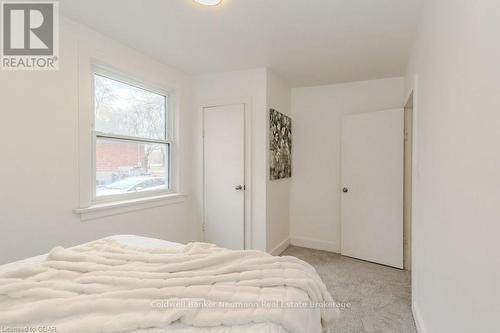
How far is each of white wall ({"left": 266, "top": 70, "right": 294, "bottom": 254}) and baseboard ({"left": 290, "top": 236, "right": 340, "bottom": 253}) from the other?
147mm

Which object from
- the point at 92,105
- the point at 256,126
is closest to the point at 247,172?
the point at 256,126

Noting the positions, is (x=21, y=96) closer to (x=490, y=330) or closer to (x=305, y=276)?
(x=305, y=276)

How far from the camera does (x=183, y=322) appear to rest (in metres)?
0.91

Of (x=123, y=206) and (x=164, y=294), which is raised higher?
(x=123, y=206)

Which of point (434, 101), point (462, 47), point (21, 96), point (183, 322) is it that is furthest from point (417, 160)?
point (21, 96)

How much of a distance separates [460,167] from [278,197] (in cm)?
247

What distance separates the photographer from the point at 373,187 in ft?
10.5

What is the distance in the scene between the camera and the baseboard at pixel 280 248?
129 inches

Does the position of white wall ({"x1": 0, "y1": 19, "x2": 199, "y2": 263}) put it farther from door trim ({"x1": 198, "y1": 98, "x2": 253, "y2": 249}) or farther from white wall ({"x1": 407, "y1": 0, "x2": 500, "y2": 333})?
white wall ({"x1": 407, "y1": 0, "x2": 500, "y2": 333})

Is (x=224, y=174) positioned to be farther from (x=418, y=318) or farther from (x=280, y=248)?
(x=418, y=318)

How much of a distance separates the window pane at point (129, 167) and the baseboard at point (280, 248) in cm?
157

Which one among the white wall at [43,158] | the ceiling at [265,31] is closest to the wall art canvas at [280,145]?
the ceiling at [265,31]

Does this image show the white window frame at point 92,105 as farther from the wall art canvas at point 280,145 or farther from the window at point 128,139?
the wall art canvas at point 280,145

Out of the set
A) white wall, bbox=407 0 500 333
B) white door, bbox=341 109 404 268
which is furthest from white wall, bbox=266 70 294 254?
white wall, bbox=407 0 500 333
